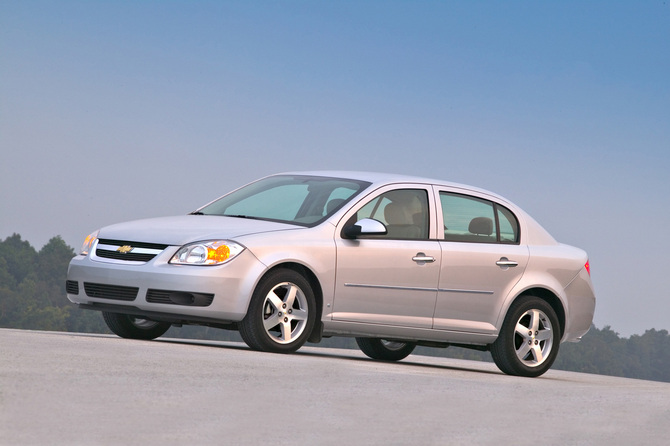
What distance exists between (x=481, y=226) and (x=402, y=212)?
100 centimetres

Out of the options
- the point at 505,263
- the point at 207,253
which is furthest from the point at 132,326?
the point at 505,263

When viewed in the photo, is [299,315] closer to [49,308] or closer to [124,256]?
[124,256]

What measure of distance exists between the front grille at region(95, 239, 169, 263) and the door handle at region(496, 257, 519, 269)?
3.41 metres

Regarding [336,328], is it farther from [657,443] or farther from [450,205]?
[657,443]

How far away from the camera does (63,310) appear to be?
17488cm

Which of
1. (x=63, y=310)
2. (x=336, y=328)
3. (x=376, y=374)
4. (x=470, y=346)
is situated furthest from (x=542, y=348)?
(x=63, y=310)

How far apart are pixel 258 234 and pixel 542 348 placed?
3.50 metres

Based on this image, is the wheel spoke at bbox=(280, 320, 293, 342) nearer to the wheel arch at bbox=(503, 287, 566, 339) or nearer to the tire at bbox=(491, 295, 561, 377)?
the tire at bbox=(491, 295, 561, 377)

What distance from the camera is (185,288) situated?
398 inches

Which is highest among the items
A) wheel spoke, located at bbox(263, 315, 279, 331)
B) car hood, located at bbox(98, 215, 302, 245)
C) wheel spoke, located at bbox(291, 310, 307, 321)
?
car hood, located at bbox(98, 215, 302, 245)

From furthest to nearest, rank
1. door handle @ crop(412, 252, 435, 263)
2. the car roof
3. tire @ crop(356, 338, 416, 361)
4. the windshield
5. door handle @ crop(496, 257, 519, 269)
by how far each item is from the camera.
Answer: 1. tire @ crop(356, 338, 416, 361)
2. door handle @ crop(496, 257, 519, 269)
3. the car roof
4. door handle @ crop(412, 252, 435, 263)
5. the windshield

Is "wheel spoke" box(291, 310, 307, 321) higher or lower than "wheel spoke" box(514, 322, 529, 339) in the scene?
higher

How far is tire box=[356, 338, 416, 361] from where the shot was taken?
13399 millimetres

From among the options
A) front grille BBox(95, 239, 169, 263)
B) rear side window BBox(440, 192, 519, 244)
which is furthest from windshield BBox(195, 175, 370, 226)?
front grille BBox(95, 239, 169, 263)
